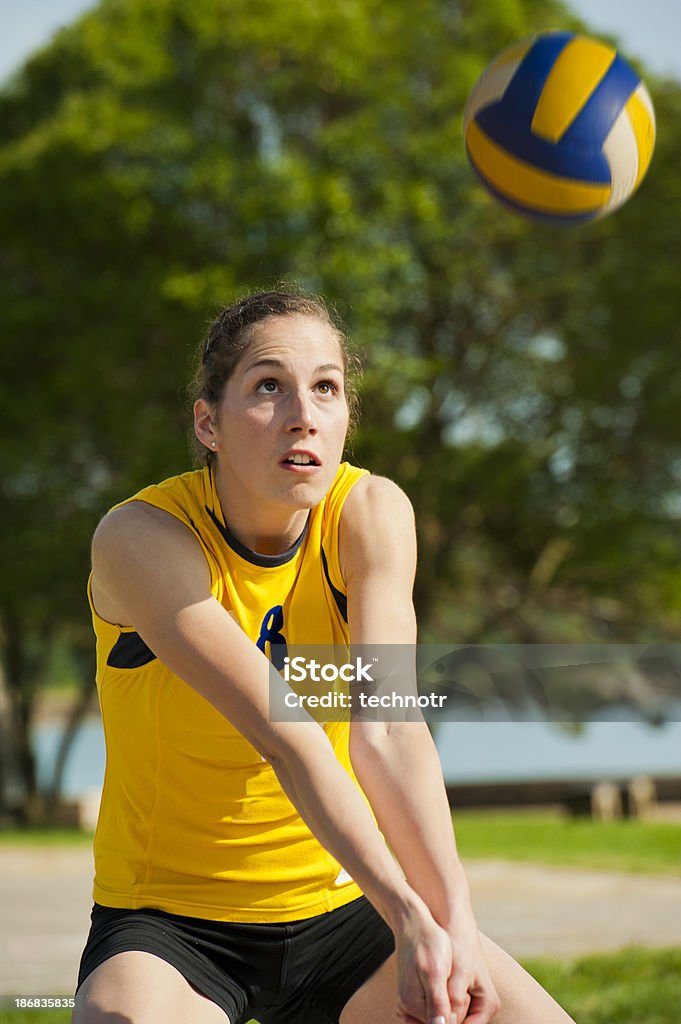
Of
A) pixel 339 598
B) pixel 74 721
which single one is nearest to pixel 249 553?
pixel 339 598

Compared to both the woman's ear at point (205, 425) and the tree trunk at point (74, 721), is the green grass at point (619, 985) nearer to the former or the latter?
A: the woman's ear at point (205, 425)

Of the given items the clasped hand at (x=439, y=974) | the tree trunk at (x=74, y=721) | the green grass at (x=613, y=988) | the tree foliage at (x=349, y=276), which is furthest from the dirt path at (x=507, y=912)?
the tree trunk at (x=74, y=721)

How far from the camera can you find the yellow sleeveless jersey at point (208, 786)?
2262 millimetres

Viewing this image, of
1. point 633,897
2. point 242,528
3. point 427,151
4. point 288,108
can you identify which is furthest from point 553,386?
point 242,528

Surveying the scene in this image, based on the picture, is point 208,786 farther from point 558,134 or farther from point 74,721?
point 74,721

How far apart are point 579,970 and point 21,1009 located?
222 centimetres

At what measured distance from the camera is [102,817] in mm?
2381

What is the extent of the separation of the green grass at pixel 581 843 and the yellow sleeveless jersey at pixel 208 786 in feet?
24.0

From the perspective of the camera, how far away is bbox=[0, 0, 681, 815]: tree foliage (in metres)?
14.3

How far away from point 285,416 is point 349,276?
1172 cm

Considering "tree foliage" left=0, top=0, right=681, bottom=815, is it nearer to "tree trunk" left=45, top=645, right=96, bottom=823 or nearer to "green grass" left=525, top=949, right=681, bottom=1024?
"tree trunk" left=45, top=645, right=96, bottom=823

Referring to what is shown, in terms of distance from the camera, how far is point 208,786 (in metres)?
2.30

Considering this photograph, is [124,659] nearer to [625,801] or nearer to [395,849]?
[395,849]

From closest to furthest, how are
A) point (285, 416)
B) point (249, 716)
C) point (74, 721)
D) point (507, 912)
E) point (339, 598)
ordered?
1. point (249, 716)
2. point (285, 416)
3. point (339, 598)
4. point (507, 912)
5. point (74, 721)
